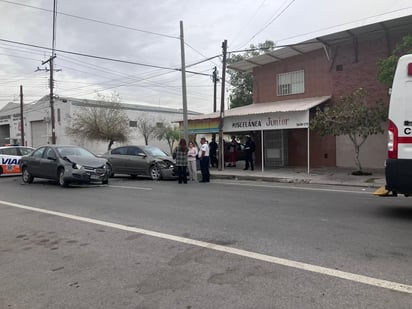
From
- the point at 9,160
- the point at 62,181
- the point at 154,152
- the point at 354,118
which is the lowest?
the point at 62,181

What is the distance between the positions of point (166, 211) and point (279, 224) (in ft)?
8.65

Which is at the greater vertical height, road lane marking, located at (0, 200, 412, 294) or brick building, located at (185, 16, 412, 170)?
brick building, located at (185, 16, 412, 170)

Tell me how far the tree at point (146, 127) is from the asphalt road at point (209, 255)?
38.5 meters

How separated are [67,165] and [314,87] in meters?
12.8

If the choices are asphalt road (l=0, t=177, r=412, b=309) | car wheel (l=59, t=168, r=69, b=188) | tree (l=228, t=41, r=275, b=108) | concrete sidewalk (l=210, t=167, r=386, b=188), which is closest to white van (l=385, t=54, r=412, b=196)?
asphalt road (l=0, t=177, r=412, b=309)

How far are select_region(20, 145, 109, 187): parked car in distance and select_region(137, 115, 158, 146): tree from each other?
32.5m

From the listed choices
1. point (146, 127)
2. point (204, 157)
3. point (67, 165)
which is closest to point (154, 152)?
point (204, 157)

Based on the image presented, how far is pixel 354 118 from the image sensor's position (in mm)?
14875

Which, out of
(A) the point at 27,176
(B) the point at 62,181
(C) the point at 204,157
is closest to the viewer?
(B) the point at 62,181

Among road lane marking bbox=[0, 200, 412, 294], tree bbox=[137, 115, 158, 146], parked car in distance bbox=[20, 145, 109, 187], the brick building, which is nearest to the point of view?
road lane marking bbox=[0, 200, 412, 294]

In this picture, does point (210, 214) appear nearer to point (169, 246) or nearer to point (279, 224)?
point (279, 224)

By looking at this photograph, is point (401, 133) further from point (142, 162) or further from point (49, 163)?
point (49, 163)

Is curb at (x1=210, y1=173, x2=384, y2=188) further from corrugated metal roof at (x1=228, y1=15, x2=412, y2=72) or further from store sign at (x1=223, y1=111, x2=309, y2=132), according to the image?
corrugated metal roof at (x1=228, y1=15, x2=412, y2=72)

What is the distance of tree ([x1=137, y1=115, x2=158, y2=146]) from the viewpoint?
47.4 meters
